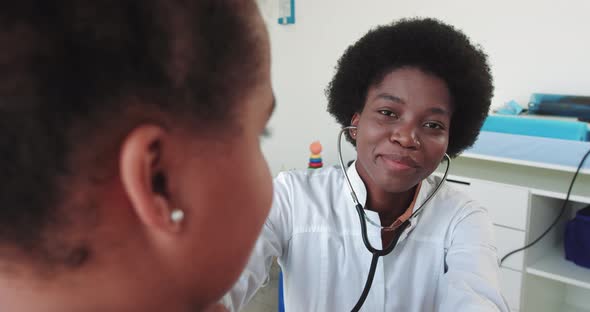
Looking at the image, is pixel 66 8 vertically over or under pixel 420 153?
Result: over

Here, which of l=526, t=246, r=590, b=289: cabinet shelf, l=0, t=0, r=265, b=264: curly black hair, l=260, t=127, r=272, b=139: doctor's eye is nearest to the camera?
l=0, t=0, r=265, b=264: curly black hair

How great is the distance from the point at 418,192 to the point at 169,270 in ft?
2.73

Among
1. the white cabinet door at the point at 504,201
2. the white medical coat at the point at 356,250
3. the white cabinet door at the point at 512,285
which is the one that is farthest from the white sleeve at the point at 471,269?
the white cabinet door at the point at 512,285

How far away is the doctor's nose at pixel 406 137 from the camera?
929mm

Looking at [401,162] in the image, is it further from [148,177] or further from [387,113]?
[148,177]

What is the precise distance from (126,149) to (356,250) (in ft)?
2.63

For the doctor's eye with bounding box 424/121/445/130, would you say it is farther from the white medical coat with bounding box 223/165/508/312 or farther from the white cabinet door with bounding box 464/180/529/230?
the white cabinet door with bounding box 464/180/529/230

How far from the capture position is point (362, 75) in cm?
109

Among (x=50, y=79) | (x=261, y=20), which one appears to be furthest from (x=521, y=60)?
(x=50, y=79)

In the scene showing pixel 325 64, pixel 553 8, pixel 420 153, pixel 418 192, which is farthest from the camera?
pixel 325 64

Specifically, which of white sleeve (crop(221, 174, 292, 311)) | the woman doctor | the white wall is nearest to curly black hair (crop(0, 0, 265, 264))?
white sleeve (crop(221, 174, 292, 311))

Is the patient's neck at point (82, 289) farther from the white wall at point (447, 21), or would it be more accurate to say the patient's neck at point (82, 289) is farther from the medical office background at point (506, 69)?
the white wall at point (447, 21)

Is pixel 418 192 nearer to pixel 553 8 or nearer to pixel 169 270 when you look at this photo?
pixel 169 270

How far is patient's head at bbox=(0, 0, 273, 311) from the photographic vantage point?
0.24m
